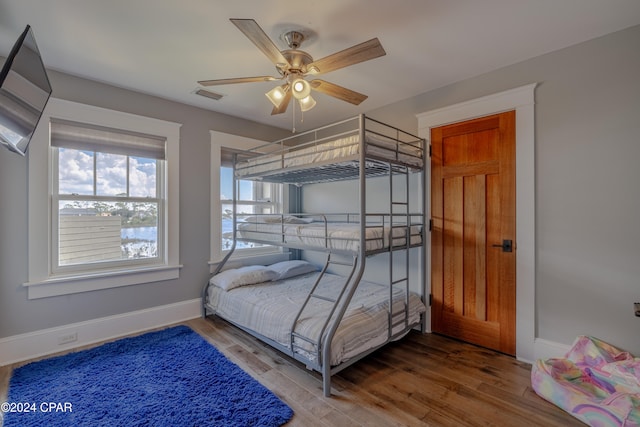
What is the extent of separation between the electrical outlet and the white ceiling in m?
2.35

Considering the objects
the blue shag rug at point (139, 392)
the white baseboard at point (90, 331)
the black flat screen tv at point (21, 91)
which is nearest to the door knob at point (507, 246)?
the blue shag rug at point (139, 392)

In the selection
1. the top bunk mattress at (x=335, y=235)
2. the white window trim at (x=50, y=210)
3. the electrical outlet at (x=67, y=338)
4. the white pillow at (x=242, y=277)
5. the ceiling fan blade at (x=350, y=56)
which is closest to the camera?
the ceiling fan blade at (x=350, y=56)

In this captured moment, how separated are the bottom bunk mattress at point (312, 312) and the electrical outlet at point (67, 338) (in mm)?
1183

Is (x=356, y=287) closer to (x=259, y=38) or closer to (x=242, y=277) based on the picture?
(x=242, y=277)

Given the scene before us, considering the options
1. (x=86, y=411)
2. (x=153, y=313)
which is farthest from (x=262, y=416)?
(x=153, y=313)

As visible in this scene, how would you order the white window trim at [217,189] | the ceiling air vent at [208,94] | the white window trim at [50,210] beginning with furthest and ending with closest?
the white window trim at [217,189]
the ceiling air vent at [208,94]
the white window trim at [50,210]

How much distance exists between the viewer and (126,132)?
9.59 feet

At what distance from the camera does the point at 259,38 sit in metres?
1.58

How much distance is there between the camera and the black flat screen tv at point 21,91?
1432mm

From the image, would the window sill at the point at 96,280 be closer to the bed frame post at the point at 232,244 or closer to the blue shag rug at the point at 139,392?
the bed frame post at the point at 232,244

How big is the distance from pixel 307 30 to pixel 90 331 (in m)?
3.21

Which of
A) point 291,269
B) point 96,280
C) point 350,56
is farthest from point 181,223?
point 350,56

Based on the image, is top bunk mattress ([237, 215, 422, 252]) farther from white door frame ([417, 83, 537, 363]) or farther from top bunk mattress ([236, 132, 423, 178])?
white door frame ([417, 83, 537, 363])

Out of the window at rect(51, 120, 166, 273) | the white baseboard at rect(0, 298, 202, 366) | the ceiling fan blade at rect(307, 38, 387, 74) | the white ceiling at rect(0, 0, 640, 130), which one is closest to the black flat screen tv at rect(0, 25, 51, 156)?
the white ceiling at rect(0, 0, 640, 130)
